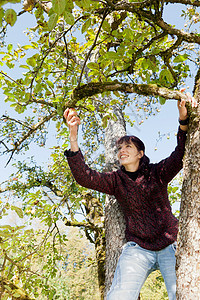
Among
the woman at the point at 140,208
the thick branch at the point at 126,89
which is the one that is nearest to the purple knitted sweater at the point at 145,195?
the woman at the point at 140,208

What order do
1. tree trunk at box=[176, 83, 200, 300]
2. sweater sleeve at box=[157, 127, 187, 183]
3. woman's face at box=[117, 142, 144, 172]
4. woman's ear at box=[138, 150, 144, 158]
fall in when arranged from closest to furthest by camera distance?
1. tree trunk at box=[176, 83, 200, 300]
2. sweater sleeve at box=[157, 127, 187, 183]
3. woman's face at box=[117, 142, 144, 172]
4. woman's ear at box=[138, 150, 144, 158]

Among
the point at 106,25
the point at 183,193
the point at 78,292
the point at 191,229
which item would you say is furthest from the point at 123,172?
the point at 78,292

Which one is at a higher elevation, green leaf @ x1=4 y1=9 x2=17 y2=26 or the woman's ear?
green leaf @ x1=4 y1=9 x2=17 y2=26

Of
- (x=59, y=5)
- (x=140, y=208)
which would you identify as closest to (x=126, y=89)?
(x=59, y=5)

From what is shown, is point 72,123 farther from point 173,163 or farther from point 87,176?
point 173,163

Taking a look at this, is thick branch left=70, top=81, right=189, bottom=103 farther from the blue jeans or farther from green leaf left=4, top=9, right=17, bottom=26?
the blue jeans

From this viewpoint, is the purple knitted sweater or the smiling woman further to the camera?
the smiling woman

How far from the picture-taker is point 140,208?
2.24 metres

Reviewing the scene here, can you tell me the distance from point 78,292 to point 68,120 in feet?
58.3

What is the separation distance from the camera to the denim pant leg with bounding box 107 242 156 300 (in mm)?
1796

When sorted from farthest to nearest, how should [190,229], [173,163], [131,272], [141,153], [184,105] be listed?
[141,153] → [173,163] → [131,272] → [184,105] → [190,229]

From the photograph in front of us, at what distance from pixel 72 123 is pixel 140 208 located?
956 mm

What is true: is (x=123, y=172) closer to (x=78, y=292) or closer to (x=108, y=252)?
(x=108, y=252)

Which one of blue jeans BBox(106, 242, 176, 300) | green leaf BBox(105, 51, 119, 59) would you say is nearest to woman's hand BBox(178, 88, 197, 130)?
green leaf BBox(105, 51, 119, 59)
